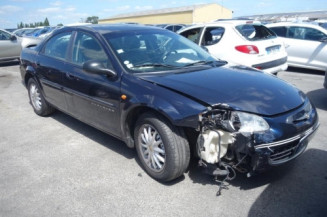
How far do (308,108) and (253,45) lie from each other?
354 centimetres

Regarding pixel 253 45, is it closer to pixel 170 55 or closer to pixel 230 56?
pixel 230 56

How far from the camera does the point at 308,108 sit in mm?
3092

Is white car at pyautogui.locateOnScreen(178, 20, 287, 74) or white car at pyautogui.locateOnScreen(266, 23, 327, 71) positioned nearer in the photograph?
white car at pyautogui.locateOnScreen(178, 20, 287, 74)

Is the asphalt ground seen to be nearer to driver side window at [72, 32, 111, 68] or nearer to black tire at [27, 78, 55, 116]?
black tire at [27, 78, 55, 116]

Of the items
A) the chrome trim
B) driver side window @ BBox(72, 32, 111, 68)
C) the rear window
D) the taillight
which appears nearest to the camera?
the chrome trim

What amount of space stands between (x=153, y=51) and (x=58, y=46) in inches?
68.2

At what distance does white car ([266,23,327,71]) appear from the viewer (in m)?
8.23

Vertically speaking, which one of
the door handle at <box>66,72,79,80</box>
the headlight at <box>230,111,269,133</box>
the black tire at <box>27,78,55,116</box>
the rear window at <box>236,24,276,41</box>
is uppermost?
the rear window at <box>236,24,276,41</box>

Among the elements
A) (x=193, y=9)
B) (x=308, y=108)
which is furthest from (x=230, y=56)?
(x=193, y=9)

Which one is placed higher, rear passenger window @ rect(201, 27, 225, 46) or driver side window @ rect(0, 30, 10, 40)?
rear passenger window @ rect(201, 27, 225, 46)

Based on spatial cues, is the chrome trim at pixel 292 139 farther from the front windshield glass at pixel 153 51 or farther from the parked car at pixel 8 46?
the parked car at pixel 8 46

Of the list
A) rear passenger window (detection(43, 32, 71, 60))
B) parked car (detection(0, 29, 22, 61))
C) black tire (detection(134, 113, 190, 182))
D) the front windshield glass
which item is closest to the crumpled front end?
black tire (detection(134, 113, 190, 182))

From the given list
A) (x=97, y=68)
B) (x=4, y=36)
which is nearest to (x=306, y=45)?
(x=97, y=68)

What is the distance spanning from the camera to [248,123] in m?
2.61
